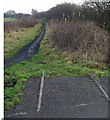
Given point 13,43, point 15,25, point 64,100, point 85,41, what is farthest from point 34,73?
point 15,25

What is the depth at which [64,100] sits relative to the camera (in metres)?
4.31

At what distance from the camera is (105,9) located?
955 centimetres

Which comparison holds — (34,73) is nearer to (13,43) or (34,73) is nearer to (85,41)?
(85,41)

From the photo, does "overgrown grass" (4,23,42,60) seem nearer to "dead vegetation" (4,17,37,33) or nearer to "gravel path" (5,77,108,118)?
"dead vegetation" (4,17,37,33)

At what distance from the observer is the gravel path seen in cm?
369

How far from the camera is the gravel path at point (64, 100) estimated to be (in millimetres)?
3688

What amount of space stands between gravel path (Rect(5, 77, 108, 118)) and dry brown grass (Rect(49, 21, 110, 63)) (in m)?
2.35

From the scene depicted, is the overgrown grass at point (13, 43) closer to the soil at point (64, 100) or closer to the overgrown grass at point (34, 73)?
the overgrown grass at point (34, 73)

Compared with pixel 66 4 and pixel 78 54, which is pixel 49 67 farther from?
pixel 66 4

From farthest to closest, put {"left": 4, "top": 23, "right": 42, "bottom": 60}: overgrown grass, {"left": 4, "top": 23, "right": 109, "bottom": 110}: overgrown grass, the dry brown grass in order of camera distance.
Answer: {"left": 4, "top": 23, "right": 42, "bottom": 60}: overgrown grass < the dry brown grass < {"left": 4, "top": 23, "right": 109, "bottom": 110}: overgrown grass

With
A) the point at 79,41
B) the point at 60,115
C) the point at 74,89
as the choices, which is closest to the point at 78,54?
the point at 79,41

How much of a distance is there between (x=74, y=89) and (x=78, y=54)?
3.40 meters

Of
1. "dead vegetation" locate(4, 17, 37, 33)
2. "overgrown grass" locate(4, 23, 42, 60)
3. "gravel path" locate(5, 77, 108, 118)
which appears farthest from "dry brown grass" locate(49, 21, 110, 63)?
"dead vegetation" locate(4, 17, 37, 33)

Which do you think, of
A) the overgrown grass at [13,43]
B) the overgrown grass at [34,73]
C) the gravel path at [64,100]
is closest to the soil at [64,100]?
the gravel path at [64,100]
